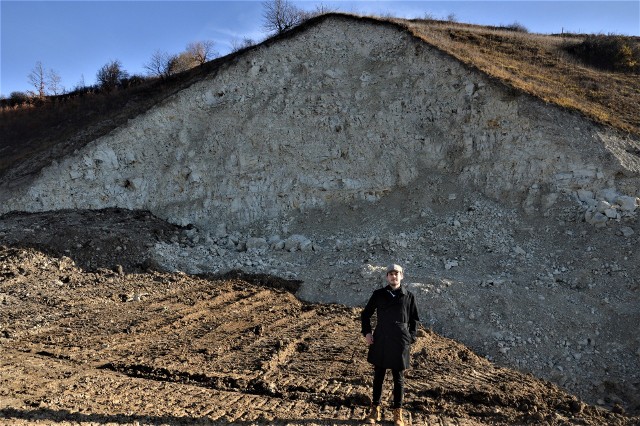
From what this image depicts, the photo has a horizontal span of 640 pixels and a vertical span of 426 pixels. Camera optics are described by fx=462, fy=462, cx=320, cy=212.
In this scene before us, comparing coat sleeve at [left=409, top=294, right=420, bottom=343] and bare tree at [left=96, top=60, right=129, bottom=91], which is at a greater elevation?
bare tree at [left=96, top=60, right=129, bottom=91]

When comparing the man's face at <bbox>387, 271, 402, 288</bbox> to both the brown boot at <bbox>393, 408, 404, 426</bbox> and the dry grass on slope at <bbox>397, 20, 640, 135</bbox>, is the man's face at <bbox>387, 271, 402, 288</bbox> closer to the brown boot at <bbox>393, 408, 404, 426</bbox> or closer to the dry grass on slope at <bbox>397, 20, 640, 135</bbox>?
the brown boot at <bbox>393, 408, 404, 426</bbox>

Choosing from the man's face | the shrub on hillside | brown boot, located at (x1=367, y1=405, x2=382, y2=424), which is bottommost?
brown boot, located at (x1=367, y1=405, x2=382, y2=424)

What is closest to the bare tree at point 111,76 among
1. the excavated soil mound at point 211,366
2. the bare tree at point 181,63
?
the bare tree at point 181,63

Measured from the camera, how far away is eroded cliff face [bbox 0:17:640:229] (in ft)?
40.0

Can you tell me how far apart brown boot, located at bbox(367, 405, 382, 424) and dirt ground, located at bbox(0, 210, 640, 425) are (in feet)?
0.44

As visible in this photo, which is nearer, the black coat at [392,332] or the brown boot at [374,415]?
the black coat at [392,332]

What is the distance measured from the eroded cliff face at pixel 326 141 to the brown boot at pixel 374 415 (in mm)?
8184

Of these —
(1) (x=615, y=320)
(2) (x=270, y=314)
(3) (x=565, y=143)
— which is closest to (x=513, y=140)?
(3) (x=565, y=143)

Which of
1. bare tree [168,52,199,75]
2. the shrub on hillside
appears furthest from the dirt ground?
the shrub on hillside

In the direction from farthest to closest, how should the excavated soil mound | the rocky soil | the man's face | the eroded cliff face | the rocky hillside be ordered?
the eroded cliff face
the rocky hillside
the rocky soil
the excavated soil mound
the man's face

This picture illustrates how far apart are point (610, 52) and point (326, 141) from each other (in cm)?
1366

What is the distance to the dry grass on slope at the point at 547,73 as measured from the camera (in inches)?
518

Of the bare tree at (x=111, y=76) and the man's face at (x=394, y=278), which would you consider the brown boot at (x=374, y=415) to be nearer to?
the man's face at (x=394, y=278)

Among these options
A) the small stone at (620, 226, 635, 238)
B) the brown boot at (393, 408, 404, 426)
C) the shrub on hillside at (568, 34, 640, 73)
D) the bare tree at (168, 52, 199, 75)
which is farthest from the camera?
the bare tree at (168, 52, 199, 75)
